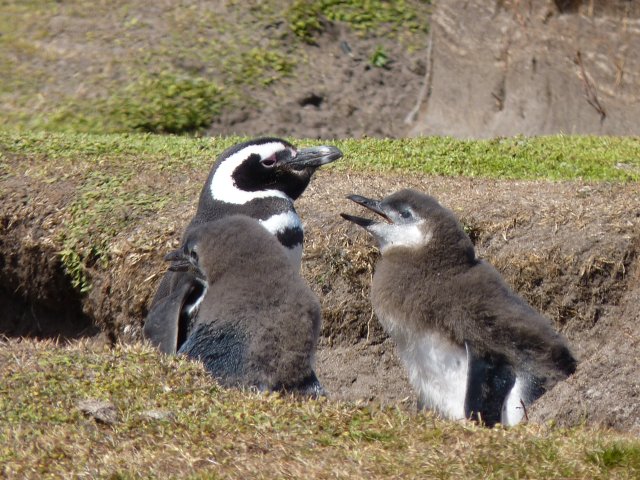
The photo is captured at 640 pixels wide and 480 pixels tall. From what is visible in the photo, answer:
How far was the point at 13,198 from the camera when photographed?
993 cm

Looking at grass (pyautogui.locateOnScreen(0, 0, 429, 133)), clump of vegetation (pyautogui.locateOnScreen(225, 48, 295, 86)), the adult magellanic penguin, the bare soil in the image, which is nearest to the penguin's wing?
the adult magellanic penguin

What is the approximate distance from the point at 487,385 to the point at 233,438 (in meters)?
2.20

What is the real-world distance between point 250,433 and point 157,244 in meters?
4.19

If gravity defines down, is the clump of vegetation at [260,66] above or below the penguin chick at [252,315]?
below

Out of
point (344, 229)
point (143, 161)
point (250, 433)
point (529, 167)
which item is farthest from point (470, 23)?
point (250, 433)

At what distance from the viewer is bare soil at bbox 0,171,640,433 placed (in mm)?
8094

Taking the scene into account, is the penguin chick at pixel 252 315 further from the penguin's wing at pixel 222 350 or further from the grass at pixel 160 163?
the grass at pixel 160 163

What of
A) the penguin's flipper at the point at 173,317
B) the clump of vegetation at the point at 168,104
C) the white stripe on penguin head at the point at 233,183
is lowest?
the clump of vegetation at the point at 168,104

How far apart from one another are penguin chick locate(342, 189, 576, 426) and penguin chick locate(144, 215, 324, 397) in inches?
41.6

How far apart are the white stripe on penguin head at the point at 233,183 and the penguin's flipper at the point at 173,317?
3.08 feet

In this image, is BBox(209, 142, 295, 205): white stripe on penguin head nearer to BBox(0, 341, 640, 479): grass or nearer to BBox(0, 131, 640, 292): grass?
BBox(0, 131, 640, 292): grass

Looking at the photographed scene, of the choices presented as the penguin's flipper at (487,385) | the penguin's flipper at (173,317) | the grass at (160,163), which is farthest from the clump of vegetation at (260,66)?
the penguin's flipper at (487,385)

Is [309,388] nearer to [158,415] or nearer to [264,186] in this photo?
[158,415]

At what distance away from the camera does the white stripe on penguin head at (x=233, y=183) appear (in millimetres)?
7539
